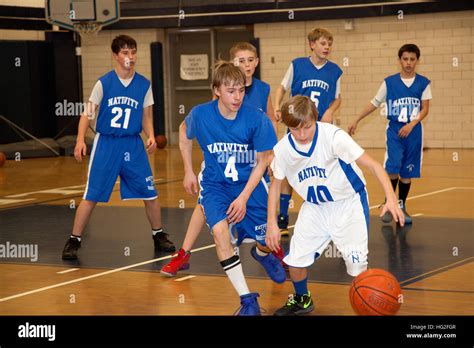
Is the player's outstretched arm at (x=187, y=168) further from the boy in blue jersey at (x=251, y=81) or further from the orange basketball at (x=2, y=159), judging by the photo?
the orange basketball at (x=2, y=159)

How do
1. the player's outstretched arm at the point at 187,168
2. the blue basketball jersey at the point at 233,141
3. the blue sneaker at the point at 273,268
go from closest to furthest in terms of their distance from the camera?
the blue basketball jersey at the point at 233,141 < the player's outstretched arm at the point at 187,168 < the blue sneaker at the point at 273,268

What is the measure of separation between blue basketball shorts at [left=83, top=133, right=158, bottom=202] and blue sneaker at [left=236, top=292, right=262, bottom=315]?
107 inches

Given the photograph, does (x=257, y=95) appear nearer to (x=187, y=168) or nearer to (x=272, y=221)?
(x=187, y=168)

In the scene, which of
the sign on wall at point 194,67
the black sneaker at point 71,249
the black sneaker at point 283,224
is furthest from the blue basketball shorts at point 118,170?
the sign on wall at point 194,67

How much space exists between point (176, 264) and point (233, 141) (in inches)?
62.2

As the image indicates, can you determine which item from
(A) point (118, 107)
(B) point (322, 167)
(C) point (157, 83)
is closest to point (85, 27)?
(C) point (157, 83)

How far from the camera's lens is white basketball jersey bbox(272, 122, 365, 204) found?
5723mm

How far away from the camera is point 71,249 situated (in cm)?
821

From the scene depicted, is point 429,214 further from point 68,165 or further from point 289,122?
point 68,165

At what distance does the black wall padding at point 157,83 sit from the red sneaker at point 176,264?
47.0 ft

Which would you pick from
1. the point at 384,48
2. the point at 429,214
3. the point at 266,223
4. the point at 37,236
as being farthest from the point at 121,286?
the point at 384,48

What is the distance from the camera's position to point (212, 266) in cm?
770

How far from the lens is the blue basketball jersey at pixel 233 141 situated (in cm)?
622

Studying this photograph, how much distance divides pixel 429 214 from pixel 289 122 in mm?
5066
